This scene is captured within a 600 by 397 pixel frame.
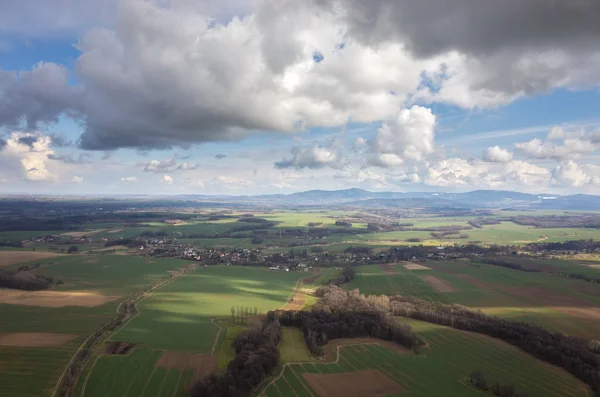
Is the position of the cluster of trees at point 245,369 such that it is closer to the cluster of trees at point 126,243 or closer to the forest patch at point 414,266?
the forest patch at point 414,266

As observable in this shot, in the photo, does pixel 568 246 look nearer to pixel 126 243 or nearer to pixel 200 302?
pixel 200 302

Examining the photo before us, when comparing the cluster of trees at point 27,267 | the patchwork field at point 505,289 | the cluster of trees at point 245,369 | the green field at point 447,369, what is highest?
the cluster of trees at point 27,267

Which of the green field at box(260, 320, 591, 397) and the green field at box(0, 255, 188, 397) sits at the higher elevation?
the green field at box(0, 255, 188, 397)

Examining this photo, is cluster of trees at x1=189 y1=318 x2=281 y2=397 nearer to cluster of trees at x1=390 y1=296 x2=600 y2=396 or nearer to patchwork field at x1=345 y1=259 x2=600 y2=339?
cluster of trees at x1=390 y1=296 x2=600 y2=396

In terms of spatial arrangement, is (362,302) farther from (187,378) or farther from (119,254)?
(119,254)

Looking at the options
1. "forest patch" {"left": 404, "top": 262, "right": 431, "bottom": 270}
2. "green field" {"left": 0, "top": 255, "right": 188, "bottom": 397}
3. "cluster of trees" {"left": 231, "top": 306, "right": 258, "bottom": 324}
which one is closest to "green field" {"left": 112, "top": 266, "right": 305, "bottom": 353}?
"cluster of trees" {"left": 231, "top": 306, "right": 258, "bottom": 324}

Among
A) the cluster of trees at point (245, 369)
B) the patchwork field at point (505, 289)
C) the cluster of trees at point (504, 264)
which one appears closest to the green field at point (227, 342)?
the cluster of trees at point (245, 369)

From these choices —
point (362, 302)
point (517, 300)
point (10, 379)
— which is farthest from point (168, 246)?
point (517, 300)
